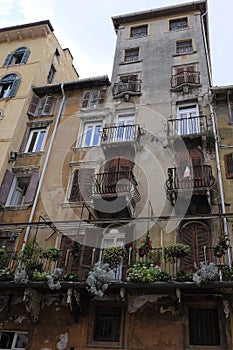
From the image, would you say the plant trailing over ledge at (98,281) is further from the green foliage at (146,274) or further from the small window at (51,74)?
the small window at (51,74)

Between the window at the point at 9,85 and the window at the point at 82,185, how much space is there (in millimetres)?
7383

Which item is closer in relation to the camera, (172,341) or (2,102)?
(172,341)

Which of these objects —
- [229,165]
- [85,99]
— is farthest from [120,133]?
[229,165]

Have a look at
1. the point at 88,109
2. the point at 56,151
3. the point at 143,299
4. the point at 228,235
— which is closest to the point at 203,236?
the point at 228,235

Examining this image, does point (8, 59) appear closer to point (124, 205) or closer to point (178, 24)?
point (178, 24)

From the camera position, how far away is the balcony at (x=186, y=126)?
15289 millimetres

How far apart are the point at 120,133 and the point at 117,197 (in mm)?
4555

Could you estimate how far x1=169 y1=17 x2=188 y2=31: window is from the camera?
21.6 m

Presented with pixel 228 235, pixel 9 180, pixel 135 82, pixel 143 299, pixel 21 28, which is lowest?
pixel 143 299

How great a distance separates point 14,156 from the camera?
16.5 meters

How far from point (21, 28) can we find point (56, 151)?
437 inches

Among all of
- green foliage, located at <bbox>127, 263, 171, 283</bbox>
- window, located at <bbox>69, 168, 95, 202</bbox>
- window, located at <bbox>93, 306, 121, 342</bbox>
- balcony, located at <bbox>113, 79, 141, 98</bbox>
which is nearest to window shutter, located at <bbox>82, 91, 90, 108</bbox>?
balcony, located at <bbox>113, 79, 141, 98</bbox>

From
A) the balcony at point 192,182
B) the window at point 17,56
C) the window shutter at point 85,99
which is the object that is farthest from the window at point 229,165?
the window at point 17,56

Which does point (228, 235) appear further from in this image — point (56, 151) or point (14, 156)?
point (14, 156)
